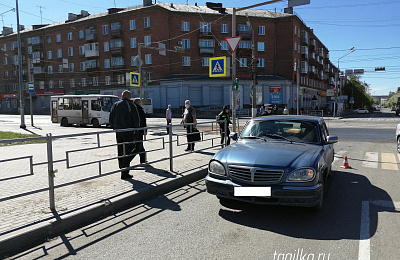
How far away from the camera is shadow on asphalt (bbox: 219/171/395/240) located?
148 inches

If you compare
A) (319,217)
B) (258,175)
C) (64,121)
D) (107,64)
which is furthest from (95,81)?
(319,217)

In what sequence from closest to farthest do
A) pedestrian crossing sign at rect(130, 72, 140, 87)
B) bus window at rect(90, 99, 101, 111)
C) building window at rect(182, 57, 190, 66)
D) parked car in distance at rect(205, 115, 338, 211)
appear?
1. parked car in distance at rect(205, 115, 338, 211)
2. pedestrian crossing sign at rect(130, 72, 140, 87)
3. bus window at rect(90, 99, 101, 111)
4. building window at rect(182, 57, 190, 66)

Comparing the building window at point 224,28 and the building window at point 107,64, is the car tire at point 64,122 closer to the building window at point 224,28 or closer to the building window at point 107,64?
the building window at point 107,64

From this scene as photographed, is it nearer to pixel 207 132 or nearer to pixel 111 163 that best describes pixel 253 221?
pixel 111 163

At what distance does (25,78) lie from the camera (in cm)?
6112

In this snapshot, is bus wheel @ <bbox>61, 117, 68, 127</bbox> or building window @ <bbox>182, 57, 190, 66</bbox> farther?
building window @ <bbox>182, 57, 190, 66</bbox>

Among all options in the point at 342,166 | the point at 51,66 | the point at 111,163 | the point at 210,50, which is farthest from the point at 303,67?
the point at 111,163

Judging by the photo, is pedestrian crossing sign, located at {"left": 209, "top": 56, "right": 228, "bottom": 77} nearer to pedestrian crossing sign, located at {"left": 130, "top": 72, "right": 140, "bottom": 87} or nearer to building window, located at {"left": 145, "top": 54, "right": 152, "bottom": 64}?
pedestrian crossing sign, located at {"left": 130, "top": 72, "right": 140, "bottom": 87}

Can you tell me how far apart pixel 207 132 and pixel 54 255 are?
5958 millimetres

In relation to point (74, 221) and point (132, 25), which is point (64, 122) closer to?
point (74, 221)

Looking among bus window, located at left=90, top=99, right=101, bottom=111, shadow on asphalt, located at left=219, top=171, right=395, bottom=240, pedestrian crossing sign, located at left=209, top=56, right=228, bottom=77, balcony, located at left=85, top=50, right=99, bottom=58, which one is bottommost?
shadow on asphalt, located at left=219, top=171, right=395, bottom=240

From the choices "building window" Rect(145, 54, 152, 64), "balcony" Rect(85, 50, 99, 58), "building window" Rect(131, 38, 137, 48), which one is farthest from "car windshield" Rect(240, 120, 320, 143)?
"balcony" Rect(85, 50, 99, 58)

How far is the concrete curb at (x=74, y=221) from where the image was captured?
3.40 metres

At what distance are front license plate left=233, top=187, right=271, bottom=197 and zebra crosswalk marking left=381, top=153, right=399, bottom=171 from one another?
5.44 meters
